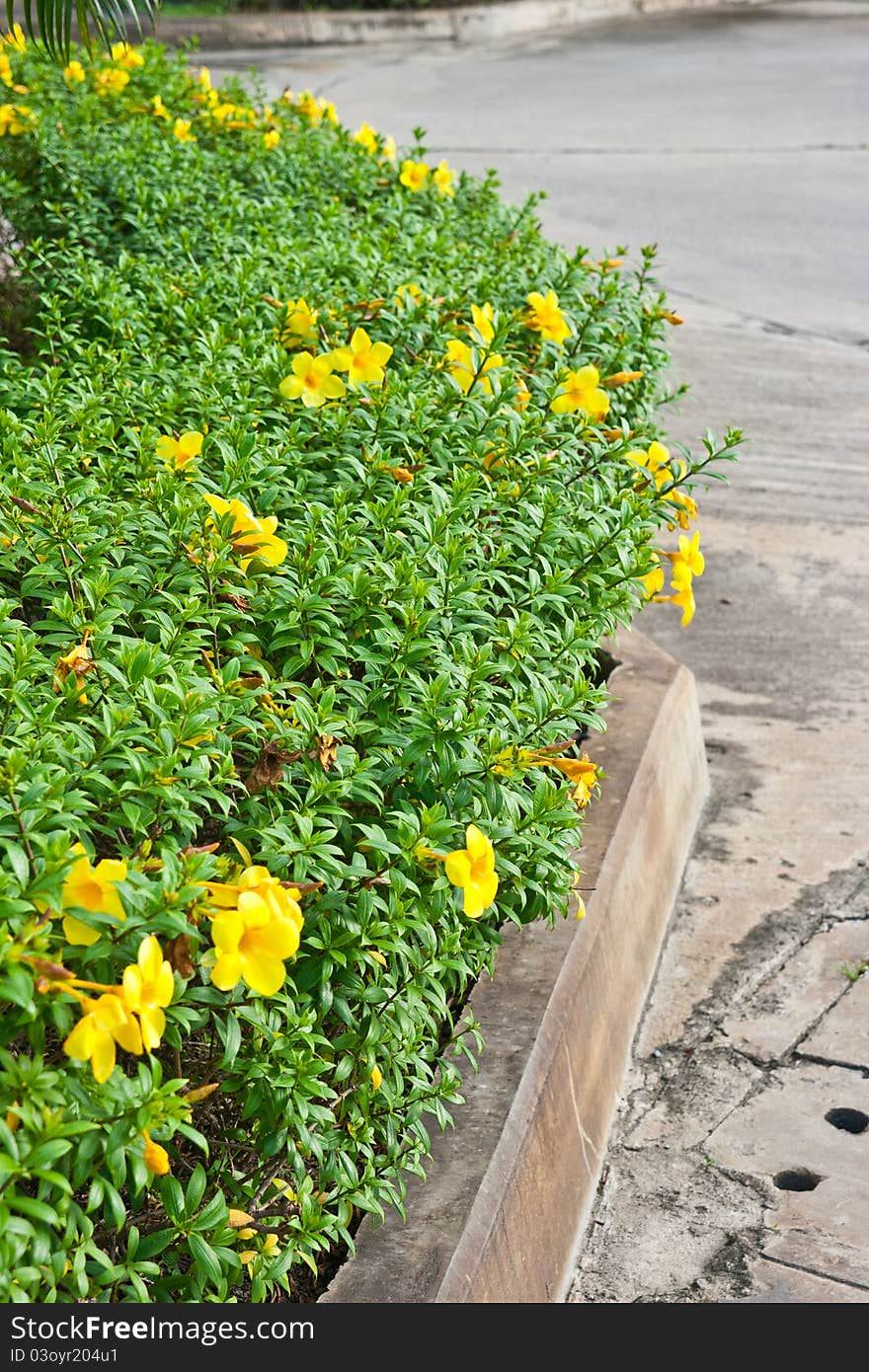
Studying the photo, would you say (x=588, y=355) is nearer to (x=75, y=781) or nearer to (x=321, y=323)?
(x=321, y=323)

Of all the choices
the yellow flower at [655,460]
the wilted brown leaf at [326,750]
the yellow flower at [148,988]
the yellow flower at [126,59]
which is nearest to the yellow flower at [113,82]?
the yellow flower at [126,59]

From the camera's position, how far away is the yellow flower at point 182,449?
2756 mm

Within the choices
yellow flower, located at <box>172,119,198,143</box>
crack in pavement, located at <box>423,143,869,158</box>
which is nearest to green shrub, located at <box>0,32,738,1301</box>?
yellow flower, located at <box>172,119,198,143</box>

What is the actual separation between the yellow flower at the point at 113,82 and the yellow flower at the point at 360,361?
3.48 meters

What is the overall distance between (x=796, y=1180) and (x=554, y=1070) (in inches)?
21.8

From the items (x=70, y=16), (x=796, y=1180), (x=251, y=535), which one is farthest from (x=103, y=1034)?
(x=70, y=16)

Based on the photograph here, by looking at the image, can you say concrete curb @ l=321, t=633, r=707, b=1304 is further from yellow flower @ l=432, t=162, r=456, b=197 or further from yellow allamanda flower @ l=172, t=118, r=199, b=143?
yellow allamanda flower @ l=172, t=118, r=199, b=143

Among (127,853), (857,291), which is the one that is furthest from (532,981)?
(857,291)

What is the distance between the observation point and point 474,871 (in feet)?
6.59

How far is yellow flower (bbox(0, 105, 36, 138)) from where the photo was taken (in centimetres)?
512

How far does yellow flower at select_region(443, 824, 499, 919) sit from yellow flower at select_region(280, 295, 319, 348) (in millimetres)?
1711

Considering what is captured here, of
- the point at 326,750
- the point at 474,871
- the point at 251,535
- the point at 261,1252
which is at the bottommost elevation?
the point at 261,1252

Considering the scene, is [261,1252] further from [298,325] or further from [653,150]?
[653,150]
